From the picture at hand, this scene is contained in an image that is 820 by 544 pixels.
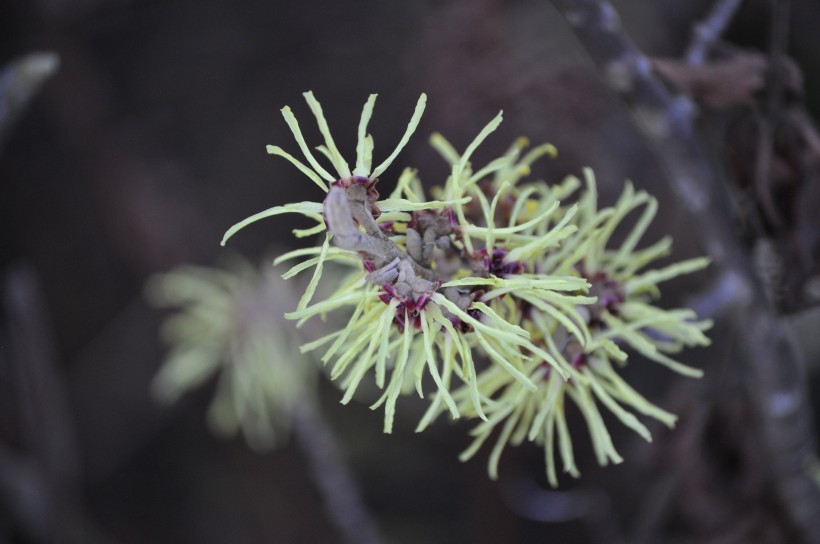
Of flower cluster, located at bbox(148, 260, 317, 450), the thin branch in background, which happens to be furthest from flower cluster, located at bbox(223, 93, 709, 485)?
flower cluster, located at bbox(148, 260, 317, 450)

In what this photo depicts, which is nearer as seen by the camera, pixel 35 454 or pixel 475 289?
pixel 475 289

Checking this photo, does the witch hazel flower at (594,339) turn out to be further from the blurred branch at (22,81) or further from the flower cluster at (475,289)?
the blurred branch at (22,81)

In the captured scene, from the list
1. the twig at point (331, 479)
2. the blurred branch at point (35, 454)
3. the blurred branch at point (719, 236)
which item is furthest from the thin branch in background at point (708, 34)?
the blurred branch at point (35, 454)

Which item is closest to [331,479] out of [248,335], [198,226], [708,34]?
[248,335]

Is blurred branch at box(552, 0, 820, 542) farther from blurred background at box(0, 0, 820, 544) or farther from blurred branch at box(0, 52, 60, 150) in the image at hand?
blurred background at box(0, 0, 820, 544)

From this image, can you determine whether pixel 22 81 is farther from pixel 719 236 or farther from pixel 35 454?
pixel 35 454

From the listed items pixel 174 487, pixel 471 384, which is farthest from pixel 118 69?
pixel 471 384

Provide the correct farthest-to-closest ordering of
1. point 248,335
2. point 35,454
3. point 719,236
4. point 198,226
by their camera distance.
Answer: point 198,226 → point 35,454 → point 248,335 → point 719,236
